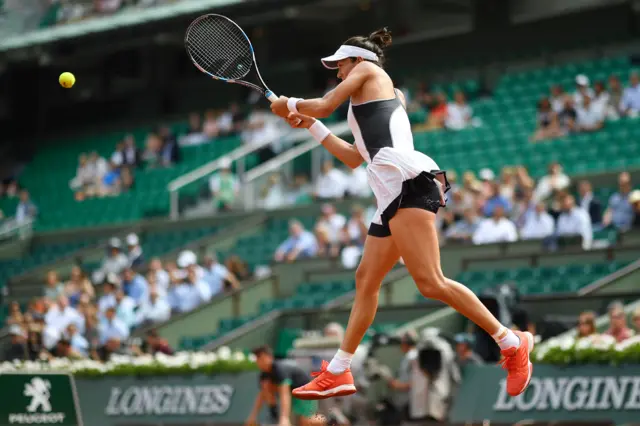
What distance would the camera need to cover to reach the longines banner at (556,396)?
11.6 metres

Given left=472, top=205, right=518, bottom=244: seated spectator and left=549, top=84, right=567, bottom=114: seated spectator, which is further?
left=549, top=84, right=567, bottom=114: seated spectator

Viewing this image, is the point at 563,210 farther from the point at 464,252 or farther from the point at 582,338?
the point at 582,338

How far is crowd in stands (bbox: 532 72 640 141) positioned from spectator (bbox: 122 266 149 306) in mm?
6932

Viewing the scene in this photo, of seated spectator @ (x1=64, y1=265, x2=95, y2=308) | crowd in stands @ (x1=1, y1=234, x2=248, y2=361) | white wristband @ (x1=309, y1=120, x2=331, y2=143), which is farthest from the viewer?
seated spectator @ (x1=64, y1=265, x2=95, y2=308)

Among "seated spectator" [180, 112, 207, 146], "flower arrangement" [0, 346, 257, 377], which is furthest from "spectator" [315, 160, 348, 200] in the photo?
"flower arrangement" [0, 346, 257, 377]

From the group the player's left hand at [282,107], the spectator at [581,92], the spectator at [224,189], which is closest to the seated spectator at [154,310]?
the spectator at [224,189]

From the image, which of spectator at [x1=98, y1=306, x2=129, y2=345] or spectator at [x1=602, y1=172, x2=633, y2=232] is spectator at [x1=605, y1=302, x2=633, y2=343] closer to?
spectator at [x1=602, y1=172, x2=633, y2=232]

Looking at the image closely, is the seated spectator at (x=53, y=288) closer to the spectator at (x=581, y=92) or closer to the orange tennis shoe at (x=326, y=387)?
the spectator at (x=581, y=92)

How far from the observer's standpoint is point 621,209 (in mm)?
16953

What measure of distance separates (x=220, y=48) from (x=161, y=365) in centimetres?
766

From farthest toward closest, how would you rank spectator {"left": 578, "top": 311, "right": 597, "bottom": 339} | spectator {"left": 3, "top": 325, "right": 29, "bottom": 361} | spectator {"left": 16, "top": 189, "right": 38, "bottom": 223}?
1. spectator {"left": 16, "top": 189, "right": 38, "bottom": 223}
2. spectator {"left": 3, "top": 325, "right": 29, "bottom": 361}
3. spectator {"left": 578, "top": 311, "right": 597, "bottom": 339}

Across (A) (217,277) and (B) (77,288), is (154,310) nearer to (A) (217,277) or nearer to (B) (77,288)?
(A) (217,277)

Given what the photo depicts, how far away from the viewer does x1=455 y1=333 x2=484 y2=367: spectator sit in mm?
13341

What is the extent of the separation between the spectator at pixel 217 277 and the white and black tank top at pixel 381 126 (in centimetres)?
1232
